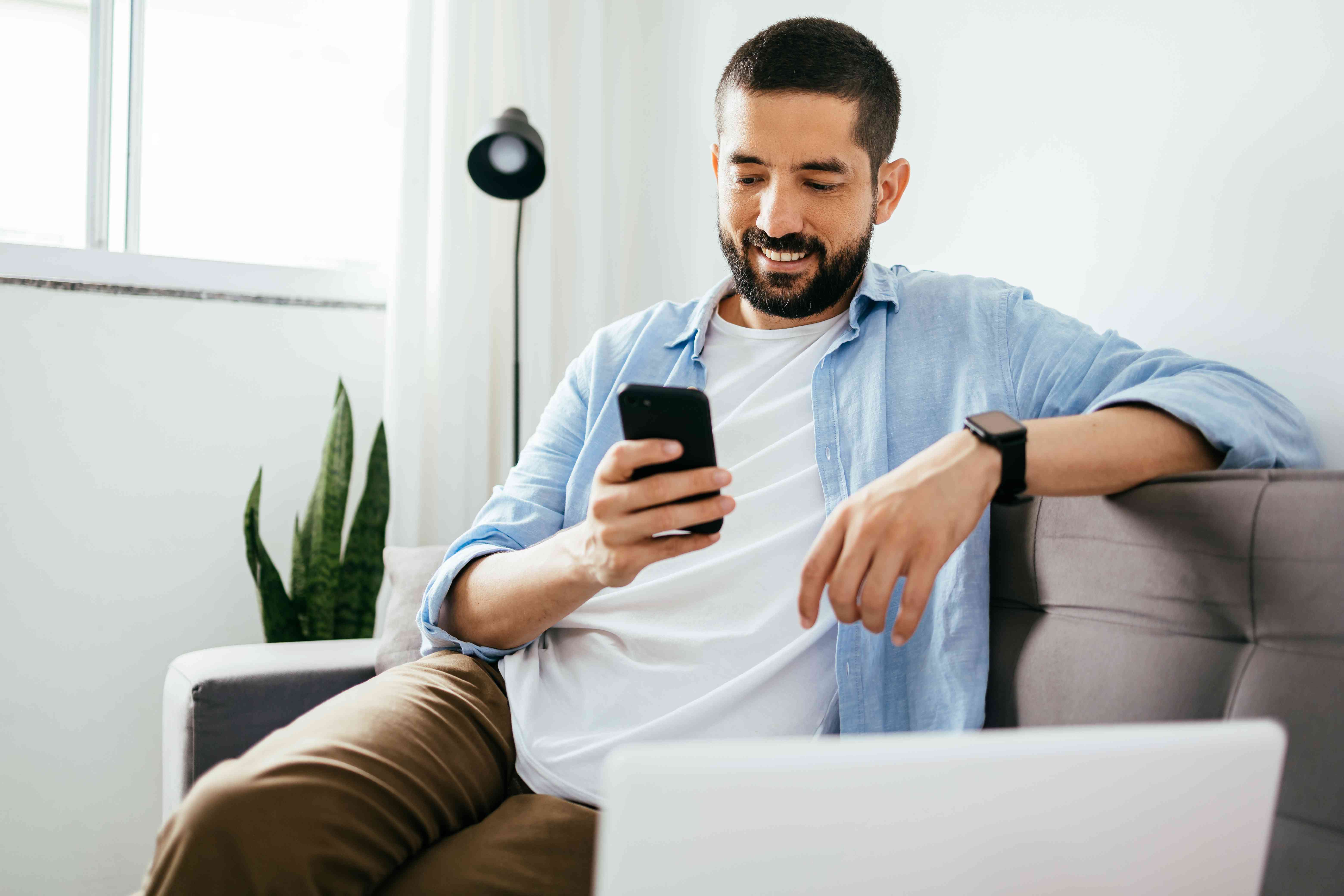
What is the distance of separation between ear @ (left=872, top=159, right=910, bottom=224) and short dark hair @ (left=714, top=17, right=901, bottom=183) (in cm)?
3

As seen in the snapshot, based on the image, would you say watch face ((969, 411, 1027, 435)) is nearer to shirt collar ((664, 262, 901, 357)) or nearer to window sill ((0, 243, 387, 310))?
shirt collar ((664, 262, 901, 357))

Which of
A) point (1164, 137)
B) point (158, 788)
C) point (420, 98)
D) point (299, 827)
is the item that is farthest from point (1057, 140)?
point (158, 788)

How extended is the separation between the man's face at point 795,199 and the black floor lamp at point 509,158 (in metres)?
0.64

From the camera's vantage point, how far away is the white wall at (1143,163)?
1005mm

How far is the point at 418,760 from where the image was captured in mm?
919

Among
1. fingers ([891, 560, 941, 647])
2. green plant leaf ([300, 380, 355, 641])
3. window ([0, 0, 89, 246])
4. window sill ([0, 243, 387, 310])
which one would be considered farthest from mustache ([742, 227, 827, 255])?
window ([0, 0, 89, 246])

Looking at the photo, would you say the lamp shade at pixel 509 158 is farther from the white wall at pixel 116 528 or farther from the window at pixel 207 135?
the white wall at pixel 116 528

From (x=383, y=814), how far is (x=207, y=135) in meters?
1.98

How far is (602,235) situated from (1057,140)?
4.54 feet

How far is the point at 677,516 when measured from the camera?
0.81 m

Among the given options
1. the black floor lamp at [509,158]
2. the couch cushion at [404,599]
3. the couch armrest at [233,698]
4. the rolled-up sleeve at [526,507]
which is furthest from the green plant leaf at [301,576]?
the black floor lamp at [509,158]

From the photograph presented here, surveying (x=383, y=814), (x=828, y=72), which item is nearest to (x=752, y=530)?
(x=383, y=814)

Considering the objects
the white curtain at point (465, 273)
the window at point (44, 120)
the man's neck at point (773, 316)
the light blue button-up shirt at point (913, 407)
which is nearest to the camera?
the light blue button-up shirt at point (913, 407)

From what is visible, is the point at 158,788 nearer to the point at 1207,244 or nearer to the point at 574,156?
the point at 574,156
